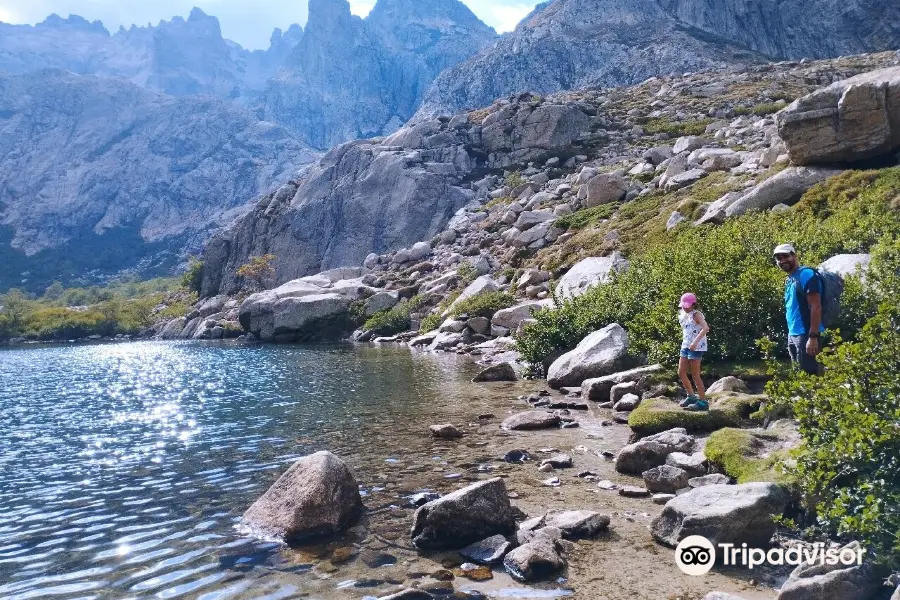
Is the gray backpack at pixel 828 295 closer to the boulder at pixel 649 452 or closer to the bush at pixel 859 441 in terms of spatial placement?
the bush at pixel 859 441

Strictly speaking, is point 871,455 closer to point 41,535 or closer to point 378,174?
point 41,535

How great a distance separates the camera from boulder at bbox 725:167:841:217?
100.0ft

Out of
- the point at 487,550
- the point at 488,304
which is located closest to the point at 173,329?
the point at 488,304

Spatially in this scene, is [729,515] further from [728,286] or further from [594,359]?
[594,359]

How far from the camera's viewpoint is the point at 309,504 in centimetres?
962

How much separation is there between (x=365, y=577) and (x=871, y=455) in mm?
6288

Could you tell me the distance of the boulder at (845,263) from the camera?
1585 cm

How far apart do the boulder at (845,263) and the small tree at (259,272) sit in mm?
94693

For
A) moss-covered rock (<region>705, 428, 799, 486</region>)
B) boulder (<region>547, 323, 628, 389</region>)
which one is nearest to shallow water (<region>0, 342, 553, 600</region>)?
boulder (<region>547, 323, 628, 389</region>)

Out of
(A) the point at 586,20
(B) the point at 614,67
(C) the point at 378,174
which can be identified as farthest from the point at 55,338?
(A) the point at 586,20

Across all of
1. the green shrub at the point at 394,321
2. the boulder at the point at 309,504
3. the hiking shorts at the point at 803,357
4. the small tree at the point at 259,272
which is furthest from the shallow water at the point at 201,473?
the small tree at the point at 259,272

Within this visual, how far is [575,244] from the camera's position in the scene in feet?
152

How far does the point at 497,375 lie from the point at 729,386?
12.3 meters

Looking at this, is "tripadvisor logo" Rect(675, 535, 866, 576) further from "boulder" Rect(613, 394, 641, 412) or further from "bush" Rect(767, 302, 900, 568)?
"boulder" Rect(613, 394, 641, 412)
